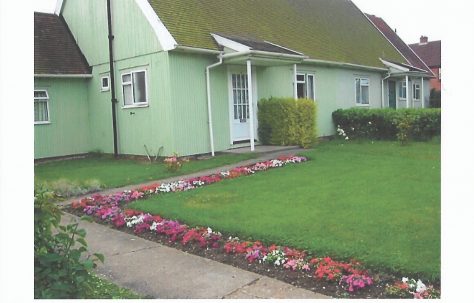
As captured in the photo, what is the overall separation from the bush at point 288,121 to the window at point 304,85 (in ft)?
8.41

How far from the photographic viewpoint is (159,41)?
45.2 ft

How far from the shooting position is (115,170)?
13.0 m

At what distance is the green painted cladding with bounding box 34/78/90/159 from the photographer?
50.9 feet

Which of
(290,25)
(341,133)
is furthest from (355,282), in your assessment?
(290,25)

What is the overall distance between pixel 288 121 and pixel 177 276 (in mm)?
11361

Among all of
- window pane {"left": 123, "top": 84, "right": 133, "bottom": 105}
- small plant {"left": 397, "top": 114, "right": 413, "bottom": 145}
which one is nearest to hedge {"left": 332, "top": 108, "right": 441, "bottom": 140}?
small plant {"left": 397, "top": 114, "right": 413, "bottom": 145}

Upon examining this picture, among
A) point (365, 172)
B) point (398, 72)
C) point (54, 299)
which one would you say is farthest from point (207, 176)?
point (398, 72)

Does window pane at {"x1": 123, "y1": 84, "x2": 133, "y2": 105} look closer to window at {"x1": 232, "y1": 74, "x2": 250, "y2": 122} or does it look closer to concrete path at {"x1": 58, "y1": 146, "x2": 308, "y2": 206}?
window at {"x1": 232, "y1": 74, "x2": 250, "y2": 122}

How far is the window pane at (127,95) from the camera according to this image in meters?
15.2

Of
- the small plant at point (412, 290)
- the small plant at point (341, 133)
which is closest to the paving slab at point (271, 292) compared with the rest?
the small plant at point (412, 290)

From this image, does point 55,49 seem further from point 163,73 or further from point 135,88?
point 163,73

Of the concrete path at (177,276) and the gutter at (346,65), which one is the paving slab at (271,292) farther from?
the gutter at (346,65)
